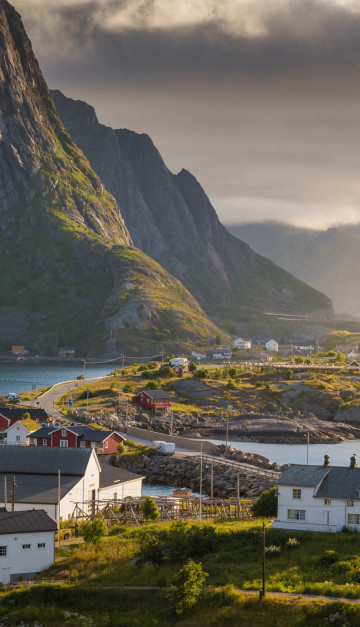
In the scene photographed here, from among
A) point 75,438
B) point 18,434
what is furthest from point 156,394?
point 75,438

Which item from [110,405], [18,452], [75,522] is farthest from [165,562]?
[110,405]

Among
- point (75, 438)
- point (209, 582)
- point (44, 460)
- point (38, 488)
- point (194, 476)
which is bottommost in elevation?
point (194, 476)

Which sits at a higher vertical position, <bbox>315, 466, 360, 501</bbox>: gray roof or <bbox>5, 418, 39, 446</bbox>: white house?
<bbox>315, 466, 360, 501</bbox>: gray roof

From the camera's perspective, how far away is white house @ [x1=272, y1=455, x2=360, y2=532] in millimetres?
57719

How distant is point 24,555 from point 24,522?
214cm

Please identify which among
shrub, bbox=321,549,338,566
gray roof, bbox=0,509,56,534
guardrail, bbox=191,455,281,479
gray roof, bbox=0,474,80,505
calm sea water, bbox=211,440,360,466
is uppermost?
gray roof, bbox=0,509,56,534

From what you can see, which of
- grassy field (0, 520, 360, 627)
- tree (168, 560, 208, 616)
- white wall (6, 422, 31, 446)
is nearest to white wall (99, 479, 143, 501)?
grassy field (0, 520, 360, 627)

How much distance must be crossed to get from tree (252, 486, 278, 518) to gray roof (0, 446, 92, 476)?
17041 mm

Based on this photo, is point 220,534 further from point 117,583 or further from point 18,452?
point 18,452

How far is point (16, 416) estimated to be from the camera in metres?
119

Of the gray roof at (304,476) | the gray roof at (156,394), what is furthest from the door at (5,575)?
the gray roof at (156,394)

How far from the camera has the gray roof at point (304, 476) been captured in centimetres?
5903

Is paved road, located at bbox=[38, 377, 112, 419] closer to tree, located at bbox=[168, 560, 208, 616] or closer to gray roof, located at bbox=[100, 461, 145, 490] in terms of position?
gray roof, located at bbox=[100, 461, 145, 490]

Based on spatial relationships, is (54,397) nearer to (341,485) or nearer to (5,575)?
(5,575)
